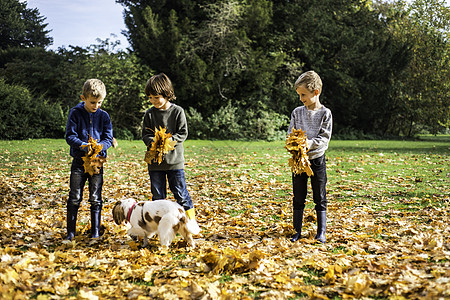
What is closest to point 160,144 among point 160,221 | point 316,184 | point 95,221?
point 160,221

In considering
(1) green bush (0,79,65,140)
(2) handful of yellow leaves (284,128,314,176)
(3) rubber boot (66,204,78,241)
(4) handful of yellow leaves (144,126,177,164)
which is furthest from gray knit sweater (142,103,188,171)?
(1) green bush (0,79,65,140)

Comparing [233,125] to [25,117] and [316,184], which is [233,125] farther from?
[316,184]

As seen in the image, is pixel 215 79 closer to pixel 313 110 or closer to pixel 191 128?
pixel 191 128

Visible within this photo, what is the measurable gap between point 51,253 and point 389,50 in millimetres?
29736

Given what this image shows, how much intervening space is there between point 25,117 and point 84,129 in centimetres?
1835

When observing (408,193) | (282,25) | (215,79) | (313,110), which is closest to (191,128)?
(215,79)

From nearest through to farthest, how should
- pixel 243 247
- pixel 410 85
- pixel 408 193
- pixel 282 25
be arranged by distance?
pixel 243 247 → pixel 408 193 → pixel 282 25 → pixel 410 85

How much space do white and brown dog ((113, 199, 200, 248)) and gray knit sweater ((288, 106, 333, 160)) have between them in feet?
5.29

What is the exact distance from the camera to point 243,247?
4.32 m

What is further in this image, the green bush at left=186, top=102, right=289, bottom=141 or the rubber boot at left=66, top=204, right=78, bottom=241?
the green bush at left=186, top=102, right=289, bottom=141

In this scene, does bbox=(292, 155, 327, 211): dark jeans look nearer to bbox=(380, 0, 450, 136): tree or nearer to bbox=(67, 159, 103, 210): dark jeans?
bbox=(67, 159, 103, 210): dark jeans

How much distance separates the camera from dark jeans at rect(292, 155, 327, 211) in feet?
14.8

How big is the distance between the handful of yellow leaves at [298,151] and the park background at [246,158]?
86 cm

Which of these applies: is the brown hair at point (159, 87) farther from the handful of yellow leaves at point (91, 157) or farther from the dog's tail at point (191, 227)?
the dog's tail at point (191, 227)
